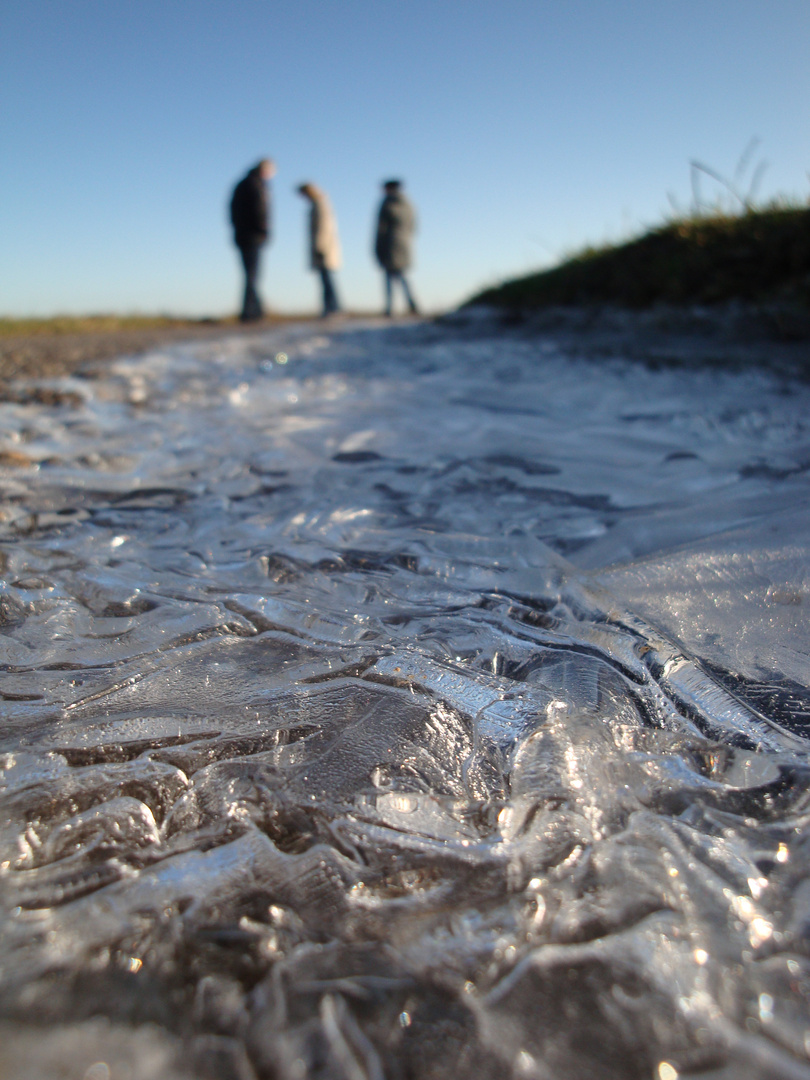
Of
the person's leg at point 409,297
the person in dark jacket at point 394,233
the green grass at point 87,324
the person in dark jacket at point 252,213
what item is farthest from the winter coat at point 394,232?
the green grass at point 87,324

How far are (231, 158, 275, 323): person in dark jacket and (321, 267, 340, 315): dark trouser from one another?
1.05 metres

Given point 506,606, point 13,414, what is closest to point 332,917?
point 506,606

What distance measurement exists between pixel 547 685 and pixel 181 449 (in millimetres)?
2085

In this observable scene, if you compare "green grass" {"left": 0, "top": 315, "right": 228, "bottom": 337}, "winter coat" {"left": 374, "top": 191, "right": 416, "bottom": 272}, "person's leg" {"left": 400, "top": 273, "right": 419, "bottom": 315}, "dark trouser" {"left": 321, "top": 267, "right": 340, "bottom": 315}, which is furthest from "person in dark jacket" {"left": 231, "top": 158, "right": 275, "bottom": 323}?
"person's leg" {"left": 400, "top": 273, "right": 419, "bottom": 315}

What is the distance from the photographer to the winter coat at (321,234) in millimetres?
7789

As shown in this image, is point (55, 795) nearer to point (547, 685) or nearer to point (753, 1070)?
point (547, 685)

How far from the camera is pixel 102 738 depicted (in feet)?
3.43

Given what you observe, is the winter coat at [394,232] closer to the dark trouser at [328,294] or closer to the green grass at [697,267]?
the dark trouser at [328,294]

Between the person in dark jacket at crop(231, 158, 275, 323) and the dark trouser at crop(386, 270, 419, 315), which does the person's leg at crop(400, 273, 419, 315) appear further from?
the person in dark jacket at crop(231, 158, 275, 323)

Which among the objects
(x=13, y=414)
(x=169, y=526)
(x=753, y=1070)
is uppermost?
(x=13, y=414)

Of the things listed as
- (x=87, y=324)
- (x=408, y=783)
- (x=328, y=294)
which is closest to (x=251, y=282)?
(x=328, y=294)

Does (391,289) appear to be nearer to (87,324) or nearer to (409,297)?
(409,297)

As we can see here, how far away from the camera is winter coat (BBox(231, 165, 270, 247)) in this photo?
6.77 meters

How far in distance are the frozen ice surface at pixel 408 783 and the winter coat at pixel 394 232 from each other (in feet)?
21.8
